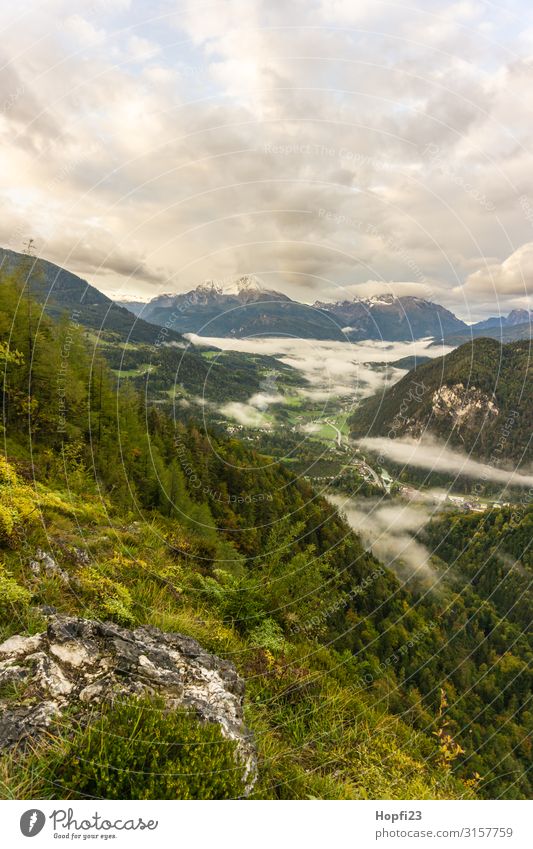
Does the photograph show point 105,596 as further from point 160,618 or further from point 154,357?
point 154,357

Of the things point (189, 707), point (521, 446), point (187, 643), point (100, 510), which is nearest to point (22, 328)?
point (100, 510)

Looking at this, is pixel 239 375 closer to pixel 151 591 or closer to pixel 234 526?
pixel 234 526

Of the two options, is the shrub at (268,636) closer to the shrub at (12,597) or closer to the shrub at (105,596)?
the shrub at (105,596)
